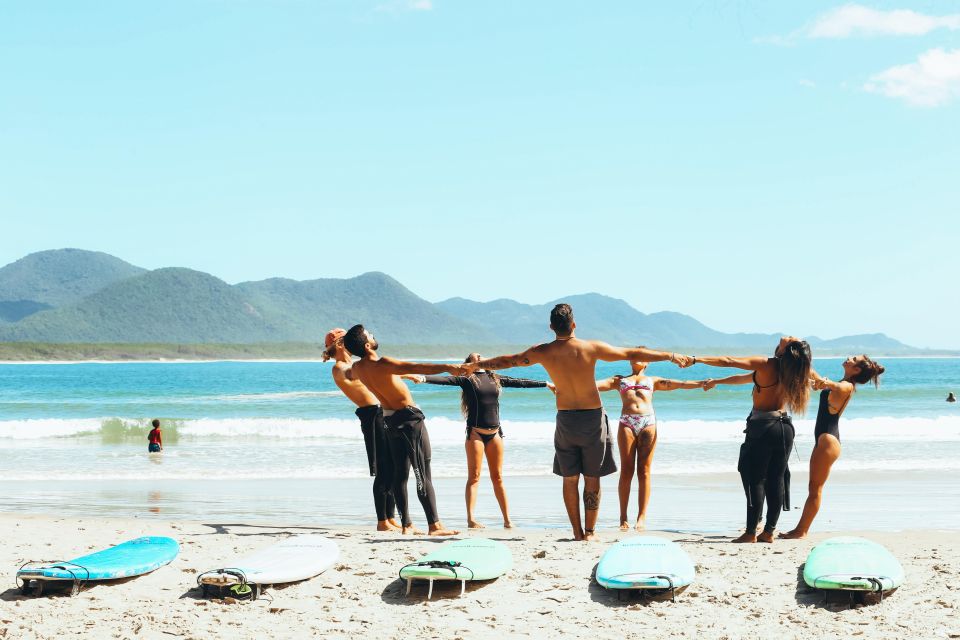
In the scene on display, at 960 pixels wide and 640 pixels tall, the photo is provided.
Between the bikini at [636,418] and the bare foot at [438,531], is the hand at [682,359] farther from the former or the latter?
the bare foot at [438,531]

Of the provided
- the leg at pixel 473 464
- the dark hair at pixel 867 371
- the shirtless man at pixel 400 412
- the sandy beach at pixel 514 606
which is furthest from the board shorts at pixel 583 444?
the dark hair at pixel 867 371

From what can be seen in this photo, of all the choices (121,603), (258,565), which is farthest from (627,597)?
(121,603)

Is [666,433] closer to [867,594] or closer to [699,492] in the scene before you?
[699,492]

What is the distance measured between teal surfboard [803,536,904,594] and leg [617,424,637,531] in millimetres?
2296

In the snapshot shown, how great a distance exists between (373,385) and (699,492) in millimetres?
6386

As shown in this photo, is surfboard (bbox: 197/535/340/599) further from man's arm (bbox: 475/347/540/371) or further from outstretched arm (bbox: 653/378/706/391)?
outstretched arm (bbox: 653/378/706/391)

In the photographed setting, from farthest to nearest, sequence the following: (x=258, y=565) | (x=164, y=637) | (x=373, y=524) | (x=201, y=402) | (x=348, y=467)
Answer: (x=201, y=402) → (x=348, y=467) → (x=373, y=524) → (x=258, y=565) → (x=164, y=637)

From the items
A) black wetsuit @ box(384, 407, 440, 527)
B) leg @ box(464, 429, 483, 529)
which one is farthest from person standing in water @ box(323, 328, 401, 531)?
leg @ box(464, 429, 483, 529)

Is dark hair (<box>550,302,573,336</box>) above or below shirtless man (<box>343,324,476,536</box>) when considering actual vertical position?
above

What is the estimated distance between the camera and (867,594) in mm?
6113

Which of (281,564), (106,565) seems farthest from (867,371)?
(106,565)

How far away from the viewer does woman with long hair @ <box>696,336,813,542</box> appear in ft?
25.6

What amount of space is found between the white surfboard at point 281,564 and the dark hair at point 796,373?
3.91 meters

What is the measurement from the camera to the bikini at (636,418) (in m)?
9.00
